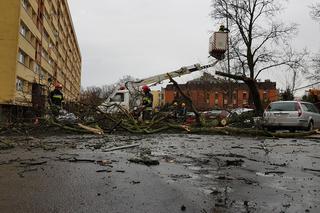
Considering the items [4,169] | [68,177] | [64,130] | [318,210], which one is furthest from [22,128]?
[318,210]

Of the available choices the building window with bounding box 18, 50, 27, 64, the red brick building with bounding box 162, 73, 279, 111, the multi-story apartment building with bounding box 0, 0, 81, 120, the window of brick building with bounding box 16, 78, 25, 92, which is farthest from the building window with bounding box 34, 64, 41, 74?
the red brick building with bounding box 162, 73, 279, 111

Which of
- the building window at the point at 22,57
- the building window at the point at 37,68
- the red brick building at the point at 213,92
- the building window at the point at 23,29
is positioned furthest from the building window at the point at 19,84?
the red brick building at the point at 213,92

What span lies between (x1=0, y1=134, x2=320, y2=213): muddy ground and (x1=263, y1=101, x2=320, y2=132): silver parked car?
847 centimetres

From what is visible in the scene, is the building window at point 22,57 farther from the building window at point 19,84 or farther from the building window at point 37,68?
the building window at point 37,68

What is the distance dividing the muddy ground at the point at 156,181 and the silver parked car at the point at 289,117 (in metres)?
8.47

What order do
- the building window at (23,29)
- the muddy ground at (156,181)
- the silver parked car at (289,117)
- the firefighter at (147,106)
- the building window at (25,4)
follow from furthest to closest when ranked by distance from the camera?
the building window at (23,29), the building window at (25,4), the silver parked car at (289,117), the firefighter at (147,106), the muddy ground at (156,181)

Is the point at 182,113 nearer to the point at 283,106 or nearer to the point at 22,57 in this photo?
the point at 283,106

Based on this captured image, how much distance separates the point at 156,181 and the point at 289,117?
488 inches

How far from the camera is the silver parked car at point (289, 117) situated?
616 inches

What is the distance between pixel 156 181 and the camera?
15.1 ft

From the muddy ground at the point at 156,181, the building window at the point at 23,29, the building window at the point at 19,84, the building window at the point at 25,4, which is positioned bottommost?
the muddy ground at the point at 156,181

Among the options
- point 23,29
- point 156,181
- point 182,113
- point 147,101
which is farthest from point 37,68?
point 156,181

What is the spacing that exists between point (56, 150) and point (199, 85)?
51.5m

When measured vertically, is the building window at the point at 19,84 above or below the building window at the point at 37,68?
below
